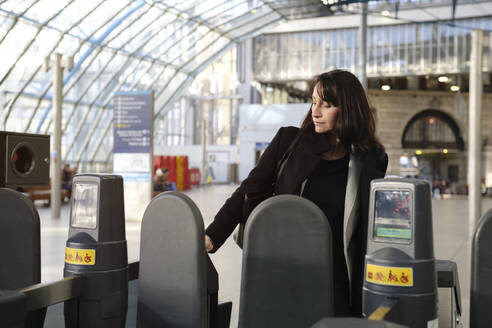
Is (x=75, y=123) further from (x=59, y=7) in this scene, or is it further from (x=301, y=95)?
(x=301, y=95)

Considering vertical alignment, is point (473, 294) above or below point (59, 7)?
below

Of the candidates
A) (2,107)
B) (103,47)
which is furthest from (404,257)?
(103,47)

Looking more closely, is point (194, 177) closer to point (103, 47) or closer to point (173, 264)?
point (103, 47)

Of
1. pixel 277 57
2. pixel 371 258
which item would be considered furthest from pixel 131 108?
pixel 277 57

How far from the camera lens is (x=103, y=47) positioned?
23.7m

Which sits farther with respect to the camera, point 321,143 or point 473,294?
point 321,143

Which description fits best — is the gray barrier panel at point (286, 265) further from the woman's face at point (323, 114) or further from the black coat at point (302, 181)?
the woman's face at point (323, 114)

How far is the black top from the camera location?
99.6 inches

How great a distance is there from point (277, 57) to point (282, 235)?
3279 cm

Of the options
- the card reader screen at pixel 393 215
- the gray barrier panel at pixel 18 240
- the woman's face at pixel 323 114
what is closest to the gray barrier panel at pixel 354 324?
the card reader screen at pixel 393 215

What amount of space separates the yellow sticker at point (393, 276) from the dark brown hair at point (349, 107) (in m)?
0.67

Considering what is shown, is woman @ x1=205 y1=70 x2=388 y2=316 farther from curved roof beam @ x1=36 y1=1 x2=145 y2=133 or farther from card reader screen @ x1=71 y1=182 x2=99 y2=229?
curved roof beam @ x1=36 y1=1 x2=145 y2=133

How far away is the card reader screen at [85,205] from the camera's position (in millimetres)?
2494

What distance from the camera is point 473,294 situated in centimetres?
233
